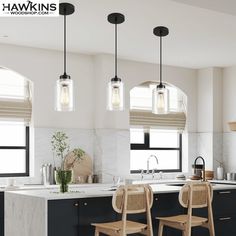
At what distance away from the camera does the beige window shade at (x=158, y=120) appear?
27.9 ft

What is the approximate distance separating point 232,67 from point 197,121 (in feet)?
3.82

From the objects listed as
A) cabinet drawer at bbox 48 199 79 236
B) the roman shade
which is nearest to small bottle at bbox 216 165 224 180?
the roman shade

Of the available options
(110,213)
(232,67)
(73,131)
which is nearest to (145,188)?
(110,213)

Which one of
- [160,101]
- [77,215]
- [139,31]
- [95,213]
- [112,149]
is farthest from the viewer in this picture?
[112,149]

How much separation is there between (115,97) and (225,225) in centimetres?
260

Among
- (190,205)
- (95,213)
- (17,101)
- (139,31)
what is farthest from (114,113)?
(95,213)

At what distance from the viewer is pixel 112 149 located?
7906 mm

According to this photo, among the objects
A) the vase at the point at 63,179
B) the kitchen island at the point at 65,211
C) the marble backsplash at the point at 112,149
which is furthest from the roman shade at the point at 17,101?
the vase at the point at 63,179

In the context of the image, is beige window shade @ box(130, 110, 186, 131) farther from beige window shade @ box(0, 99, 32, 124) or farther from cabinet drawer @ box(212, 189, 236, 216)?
cabinet drawer @ box(212, 189, 236, 216)

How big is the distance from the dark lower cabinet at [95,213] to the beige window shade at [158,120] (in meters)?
2.51

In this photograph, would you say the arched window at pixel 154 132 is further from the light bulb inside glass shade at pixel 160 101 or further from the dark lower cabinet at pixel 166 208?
the light bulb inside glass shade at pixel 160 101

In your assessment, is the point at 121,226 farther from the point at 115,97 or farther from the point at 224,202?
the point at 224,202

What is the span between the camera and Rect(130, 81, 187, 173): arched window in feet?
28.3
